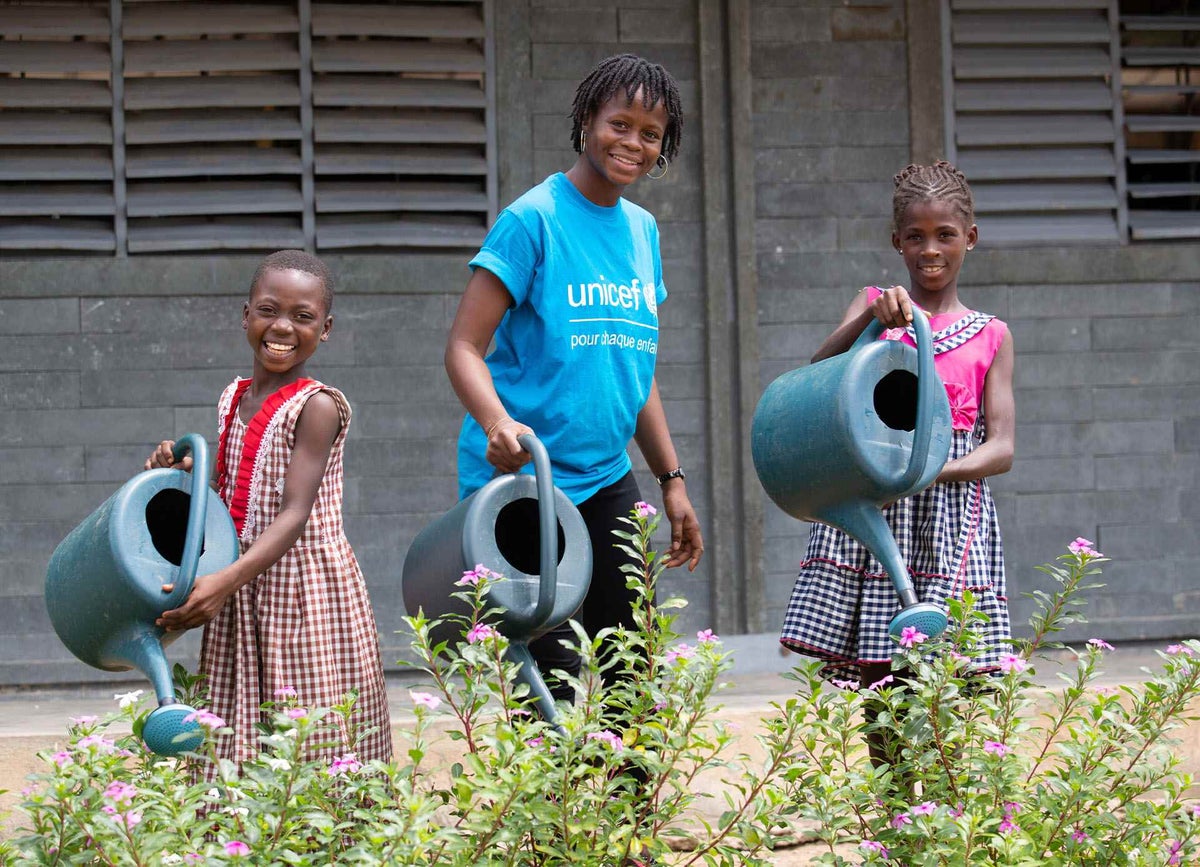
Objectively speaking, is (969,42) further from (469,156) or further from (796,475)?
(796,475)

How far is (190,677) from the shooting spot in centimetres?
219

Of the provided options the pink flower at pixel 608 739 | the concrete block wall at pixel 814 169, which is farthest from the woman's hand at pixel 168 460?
the concrete block wall at pixel 814 169

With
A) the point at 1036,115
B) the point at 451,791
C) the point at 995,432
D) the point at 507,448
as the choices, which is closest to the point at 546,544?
the point at 507,448

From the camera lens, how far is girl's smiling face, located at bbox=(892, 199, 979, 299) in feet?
8.18

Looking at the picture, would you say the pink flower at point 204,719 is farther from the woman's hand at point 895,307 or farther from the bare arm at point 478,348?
the woman's hand at point 895,307

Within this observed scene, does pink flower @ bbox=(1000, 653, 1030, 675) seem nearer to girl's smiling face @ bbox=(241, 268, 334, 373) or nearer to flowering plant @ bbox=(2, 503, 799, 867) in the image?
flowering plant @ bbox=(2, 503, 799, 867)

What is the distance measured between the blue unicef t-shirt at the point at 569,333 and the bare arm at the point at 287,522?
0.23 m

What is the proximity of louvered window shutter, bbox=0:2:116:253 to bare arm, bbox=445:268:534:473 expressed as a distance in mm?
2715

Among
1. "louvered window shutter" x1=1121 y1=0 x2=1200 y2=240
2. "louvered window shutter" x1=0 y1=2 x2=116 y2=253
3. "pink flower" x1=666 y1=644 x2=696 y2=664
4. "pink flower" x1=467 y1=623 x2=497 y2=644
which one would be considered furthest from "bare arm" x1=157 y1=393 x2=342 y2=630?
"louvered window shutter" x1=1121 y1=0 x2=1200 y2=240

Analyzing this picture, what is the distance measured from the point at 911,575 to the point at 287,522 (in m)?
1.07

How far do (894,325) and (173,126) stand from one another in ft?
10.3

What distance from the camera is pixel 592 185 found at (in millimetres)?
2391

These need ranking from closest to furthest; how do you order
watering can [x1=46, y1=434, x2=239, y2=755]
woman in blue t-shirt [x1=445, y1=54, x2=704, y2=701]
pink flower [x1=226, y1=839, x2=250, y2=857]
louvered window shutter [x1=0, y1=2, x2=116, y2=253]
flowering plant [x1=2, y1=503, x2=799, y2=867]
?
pink flower [x1=226, y1=839, x2=250, y2=857] < flowering plant [x1=2, y1=503, x2=799, y2=867] < watering can [x1=46, y1=434, x2=239, y2=755] < woman in blue t-shirt [x1=445, y1=54, x2=704, y2=701] < louvered window shutter [x1=0, y1=2, x2=116, y2=253]

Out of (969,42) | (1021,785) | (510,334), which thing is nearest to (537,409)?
(510,334)
